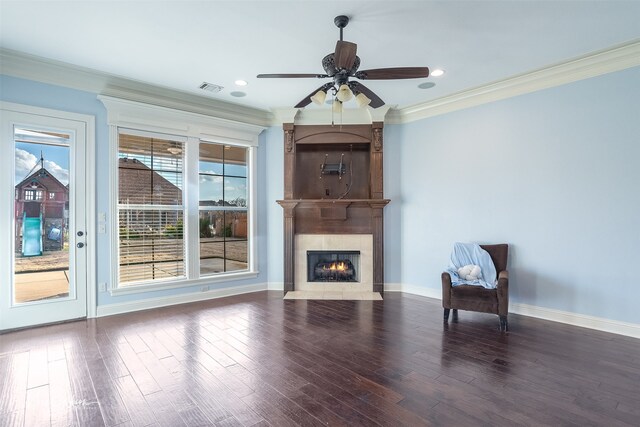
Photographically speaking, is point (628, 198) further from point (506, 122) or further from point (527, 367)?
point (527, 367)

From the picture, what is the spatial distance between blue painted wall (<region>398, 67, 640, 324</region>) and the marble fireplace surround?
2.52ft

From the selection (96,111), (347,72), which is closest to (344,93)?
(347,72)

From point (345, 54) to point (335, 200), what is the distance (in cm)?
282

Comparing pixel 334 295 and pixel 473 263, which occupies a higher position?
pixel 473 263

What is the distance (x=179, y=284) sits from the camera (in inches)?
179

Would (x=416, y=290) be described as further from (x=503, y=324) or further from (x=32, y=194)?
(x=32, y=194)

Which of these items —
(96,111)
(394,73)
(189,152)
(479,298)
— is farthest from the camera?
(189,152)

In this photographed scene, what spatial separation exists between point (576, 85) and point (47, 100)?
6113mm

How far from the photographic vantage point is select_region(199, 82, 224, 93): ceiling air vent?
4.23m

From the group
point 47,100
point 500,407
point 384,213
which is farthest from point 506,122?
point 47,100

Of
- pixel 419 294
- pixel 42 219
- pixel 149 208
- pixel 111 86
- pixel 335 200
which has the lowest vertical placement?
pixel 419 294

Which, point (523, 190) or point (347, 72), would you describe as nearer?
point (347, 72)

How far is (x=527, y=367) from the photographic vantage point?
2.62 m

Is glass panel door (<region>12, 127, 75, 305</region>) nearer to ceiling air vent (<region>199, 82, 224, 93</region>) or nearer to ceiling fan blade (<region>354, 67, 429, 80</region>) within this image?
ceiling air vent (<region>199, 82, 224, 93</region>)
